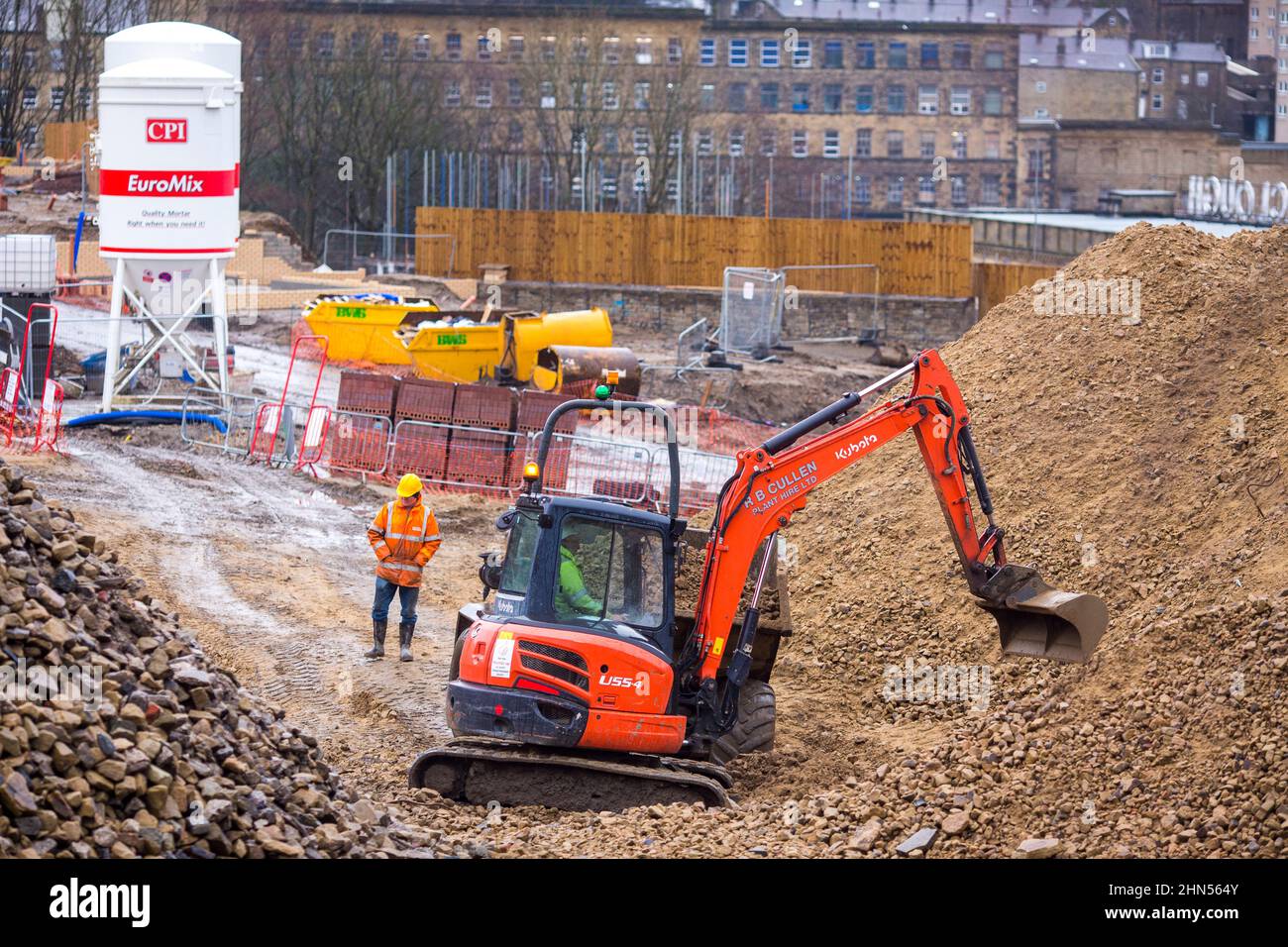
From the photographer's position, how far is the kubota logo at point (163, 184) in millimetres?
24016

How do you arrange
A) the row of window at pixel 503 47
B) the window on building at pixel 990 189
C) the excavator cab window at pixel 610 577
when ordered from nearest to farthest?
the excavator cab window at pixel 610 577 → the row of window at pixel 503 47 → the window on building at pixel 990 189

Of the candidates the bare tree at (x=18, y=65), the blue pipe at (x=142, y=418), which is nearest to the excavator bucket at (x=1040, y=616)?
the blue pipe at (x=142, y=418)

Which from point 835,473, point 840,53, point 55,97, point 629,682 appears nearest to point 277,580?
point 629,682

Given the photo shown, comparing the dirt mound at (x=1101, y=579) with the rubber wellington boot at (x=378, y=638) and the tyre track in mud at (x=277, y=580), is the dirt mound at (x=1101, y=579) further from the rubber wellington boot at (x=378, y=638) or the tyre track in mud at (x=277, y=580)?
the rubber wellington boot at (x=378, y=638)

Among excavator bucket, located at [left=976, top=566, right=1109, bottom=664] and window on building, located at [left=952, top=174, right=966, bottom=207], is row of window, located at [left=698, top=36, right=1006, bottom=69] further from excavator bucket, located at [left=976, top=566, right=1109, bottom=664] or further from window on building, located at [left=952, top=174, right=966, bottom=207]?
excavator bucket, located at [left=976, top=566, right=1109, bottom=664]

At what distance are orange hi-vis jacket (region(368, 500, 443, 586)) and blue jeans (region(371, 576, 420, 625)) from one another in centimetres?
12

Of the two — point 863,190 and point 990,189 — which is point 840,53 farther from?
point 990,189

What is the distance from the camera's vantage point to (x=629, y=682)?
11031mm

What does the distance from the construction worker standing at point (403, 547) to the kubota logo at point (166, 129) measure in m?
12.0

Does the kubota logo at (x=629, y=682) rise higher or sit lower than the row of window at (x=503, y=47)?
lower

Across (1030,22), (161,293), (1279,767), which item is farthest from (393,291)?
(1030,22)

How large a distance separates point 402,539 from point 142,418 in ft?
37.9

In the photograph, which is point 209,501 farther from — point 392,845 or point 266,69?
point 266,69
